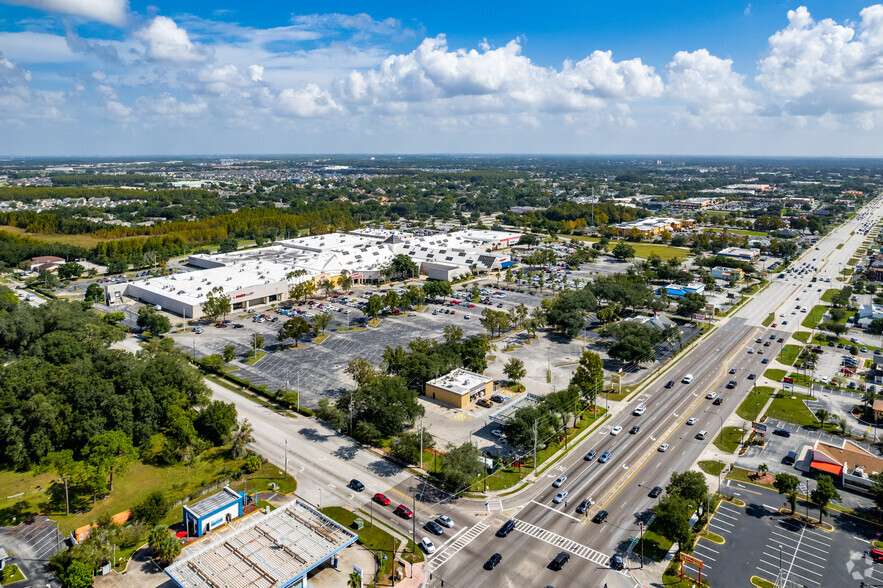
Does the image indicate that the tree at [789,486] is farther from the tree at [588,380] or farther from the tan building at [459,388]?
the tan building at [459,388]

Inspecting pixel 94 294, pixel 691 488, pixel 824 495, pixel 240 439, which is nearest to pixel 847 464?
pixel 824 495

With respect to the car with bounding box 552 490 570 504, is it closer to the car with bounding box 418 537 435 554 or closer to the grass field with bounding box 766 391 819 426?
the car with bounding box 418 537 435 554

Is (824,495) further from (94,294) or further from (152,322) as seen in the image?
(94,294)

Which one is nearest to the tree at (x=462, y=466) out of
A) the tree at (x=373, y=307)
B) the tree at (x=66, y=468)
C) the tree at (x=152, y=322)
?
the tree at (x=66, y=468)

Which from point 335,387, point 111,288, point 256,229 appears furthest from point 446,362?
point 256,229

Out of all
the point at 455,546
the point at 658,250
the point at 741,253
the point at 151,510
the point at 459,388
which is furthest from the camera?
the point at 658,250

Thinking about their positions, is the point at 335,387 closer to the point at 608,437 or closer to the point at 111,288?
the point at 608,437
